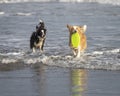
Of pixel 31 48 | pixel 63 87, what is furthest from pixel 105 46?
pixel 63 87

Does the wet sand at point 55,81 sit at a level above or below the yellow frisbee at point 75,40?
below

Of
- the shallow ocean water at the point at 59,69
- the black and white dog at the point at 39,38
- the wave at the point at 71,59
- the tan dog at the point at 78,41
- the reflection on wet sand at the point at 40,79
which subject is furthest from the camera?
the black and white dog at the point at 39,38

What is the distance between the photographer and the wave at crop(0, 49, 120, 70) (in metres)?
15.6

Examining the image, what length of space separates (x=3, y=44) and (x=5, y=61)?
217 inches

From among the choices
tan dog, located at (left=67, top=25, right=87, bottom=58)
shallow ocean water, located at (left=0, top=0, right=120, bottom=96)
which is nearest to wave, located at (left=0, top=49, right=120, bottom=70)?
shallow ocean water, located at (left=0, top=0, right=120, bottom=96)

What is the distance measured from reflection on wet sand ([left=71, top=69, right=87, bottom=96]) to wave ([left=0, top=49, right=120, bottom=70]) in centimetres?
85

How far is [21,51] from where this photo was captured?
771 inches

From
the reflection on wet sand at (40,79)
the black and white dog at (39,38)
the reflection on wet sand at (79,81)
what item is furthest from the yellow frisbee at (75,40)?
the reflection on wet sand at (79,81)

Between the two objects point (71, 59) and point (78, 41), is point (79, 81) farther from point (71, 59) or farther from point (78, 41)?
point (78, 41)

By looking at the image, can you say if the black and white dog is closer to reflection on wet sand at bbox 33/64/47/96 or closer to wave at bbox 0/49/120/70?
wave at bbox 0/49/120/70

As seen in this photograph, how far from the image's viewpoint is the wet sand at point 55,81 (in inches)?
457

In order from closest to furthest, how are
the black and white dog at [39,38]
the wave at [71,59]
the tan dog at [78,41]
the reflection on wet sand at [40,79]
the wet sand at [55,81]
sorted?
the wet sand at [55,81]
the reflection on wet sand at [40,79]
the wave at [71,59]
the tan dog at [78,41]
the black and white dog at [39,38]

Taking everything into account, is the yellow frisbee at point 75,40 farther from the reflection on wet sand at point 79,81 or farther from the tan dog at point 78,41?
the reflection on wet sand at point 79,81

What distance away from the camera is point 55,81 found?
13031mm
